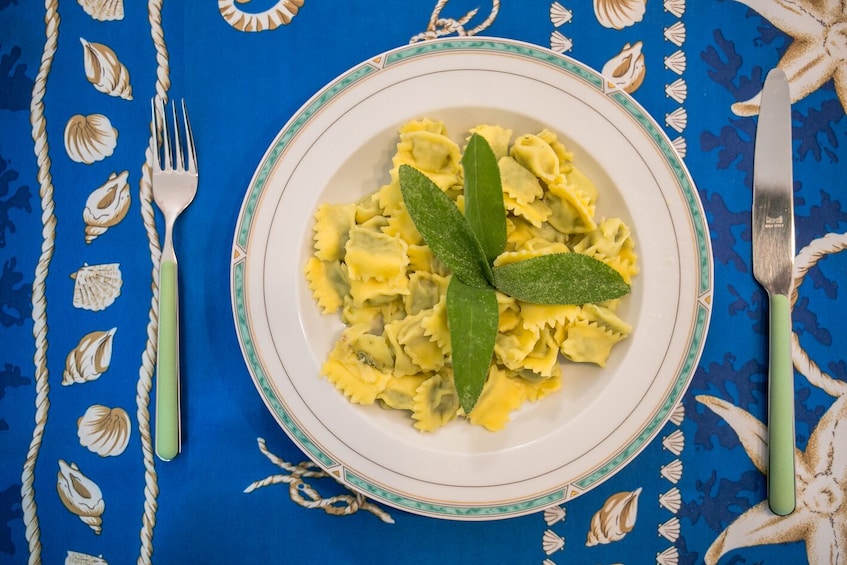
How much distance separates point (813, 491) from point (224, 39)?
9.16ft

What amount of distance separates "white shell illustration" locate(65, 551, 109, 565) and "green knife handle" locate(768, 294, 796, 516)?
2480 mm

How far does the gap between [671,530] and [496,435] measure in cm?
78

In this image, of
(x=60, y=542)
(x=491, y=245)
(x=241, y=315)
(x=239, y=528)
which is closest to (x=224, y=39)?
(x=241, y=315)

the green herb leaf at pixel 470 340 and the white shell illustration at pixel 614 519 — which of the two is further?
the white shell illustration at pixel 614 519

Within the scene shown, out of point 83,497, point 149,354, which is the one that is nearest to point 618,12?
point 149,354

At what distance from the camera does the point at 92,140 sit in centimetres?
236

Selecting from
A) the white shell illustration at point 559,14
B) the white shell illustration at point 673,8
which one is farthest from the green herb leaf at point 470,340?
the white shell illustration at point 673,8

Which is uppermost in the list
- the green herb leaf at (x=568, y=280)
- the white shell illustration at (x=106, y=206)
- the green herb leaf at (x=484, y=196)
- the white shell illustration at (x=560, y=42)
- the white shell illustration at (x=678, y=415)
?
the white shell illustration at (x=560, y=42)

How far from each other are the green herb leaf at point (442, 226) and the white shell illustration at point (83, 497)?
5.13ft

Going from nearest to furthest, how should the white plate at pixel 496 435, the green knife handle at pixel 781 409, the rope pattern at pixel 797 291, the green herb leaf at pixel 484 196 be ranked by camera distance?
the green herb leaf at pixel 484 196
the white plate at pixel 496 435
the green knife handle at pixel 781 409
the rope pattern at pixel 797 291

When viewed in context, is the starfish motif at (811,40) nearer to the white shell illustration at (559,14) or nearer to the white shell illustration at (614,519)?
the white shell illustration at (559,14)

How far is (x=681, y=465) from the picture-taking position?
231cm

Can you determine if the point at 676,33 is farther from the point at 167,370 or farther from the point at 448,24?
the point at 167,370

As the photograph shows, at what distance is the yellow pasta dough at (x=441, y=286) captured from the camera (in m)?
2.14
